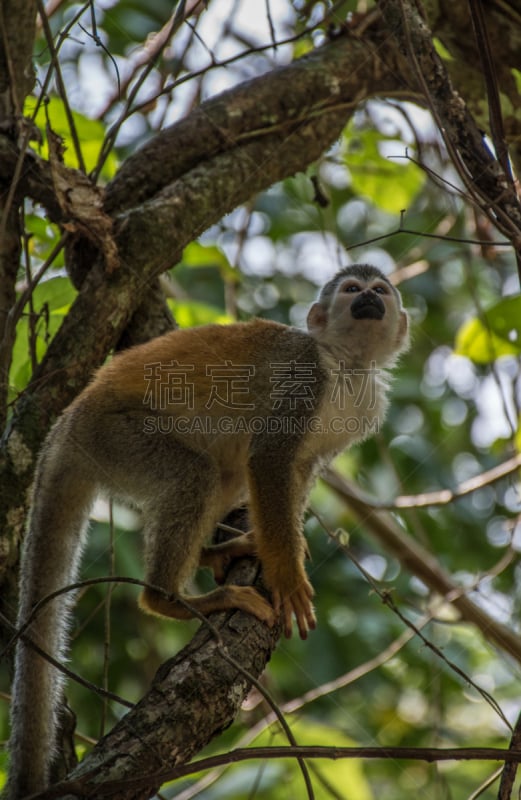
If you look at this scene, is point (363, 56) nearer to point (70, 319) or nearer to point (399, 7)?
point (399, 7)

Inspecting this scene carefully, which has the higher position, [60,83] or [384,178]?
[384,178]

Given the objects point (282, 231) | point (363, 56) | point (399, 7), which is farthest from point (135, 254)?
point (282, 231)

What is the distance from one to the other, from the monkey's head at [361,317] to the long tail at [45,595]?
67.2 inches

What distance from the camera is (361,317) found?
4840 millimetres

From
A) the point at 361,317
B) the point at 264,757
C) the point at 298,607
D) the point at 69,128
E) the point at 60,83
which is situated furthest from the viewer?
the point at 361,317

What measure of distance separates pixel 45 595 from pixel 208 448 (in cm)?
124

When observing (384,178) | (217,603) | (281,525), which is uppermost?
(384,178)

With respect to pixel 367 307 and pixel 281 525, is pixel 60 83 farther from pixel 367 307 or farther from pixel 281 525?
pixel 281 525

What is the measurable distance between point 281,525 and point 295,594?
1.18 ft

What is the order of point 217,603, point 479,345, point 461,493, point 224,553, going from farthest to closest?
point 461,493
point 479,345
point 224,553
point 217,603

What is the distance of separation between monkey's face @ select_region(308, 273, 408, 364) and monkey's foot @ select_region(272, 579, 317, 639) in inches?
61.7

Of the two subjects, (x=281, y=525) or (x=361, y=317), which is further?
(x=361, y=317)

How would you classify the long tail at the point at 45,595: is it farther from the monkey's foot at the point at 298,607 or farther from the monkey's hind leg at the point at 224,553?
the monkey's foot at the point at 298,607

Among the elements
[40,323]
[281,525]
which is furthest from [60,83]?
[281,525]
